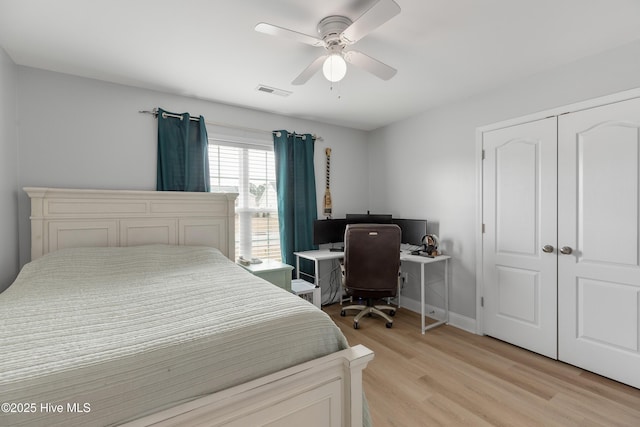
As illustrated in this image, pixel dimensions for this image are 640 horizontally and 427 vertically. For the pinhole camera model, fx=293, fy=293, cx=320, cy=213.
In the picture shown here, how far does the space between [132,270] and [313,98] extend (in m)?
2.30

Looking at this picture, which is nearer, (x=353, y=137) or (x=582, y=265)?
(x=582, y=265)

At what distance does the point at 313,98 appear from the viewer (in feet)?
10.2

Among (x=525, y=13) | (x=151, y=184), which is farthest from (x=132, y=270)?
(x=525, y=13)

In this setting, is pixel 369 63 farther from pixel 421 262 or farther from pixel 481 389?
pixel 481 389

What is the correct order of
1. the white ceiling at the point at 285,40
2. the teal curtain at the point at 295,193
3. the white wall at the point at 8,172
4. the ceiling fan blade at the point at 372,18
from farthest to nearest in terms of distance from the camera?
the teal curtain at the point at 295,193 < the white wall at the point at 8,172 < the white ceiling at the point at 285,40 < the ceiling fan blade at the point at 372,18

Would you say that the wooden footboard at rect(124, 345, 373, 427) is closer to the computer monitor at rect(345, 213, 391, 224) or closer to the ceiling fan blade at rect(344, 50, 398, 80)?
the ceiling fan blade at rect(344, 50, 398, 80)

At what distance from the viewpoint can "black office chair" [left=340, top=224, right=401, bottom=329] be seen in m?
3.07

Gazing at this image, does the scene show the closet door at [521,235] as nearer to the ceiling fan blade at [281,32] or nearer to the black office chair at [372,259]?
the black office chair at [372,259]

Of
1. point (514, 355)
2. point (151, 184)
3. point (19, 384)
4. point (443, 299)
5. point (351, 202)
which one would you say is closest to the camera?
point (19, 384)

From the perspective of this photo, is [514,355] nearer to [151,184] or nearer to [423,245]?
[423,245]

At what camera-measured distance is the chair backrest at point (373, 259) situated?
3.07 m

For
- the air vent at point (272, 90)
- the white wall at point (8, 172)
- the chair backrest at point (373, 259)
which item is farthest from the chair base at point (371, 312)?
the white wall at point (8, 172)

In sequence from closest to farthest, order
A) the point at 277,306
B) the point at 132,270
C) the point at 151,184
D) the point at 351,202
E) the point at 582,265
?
the point at 277,306, the point at 132,270, the point at 582,265, the point at 151,184, the point at 351,202

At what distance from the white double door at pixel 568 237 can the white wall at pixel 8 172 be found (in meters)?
4.05
